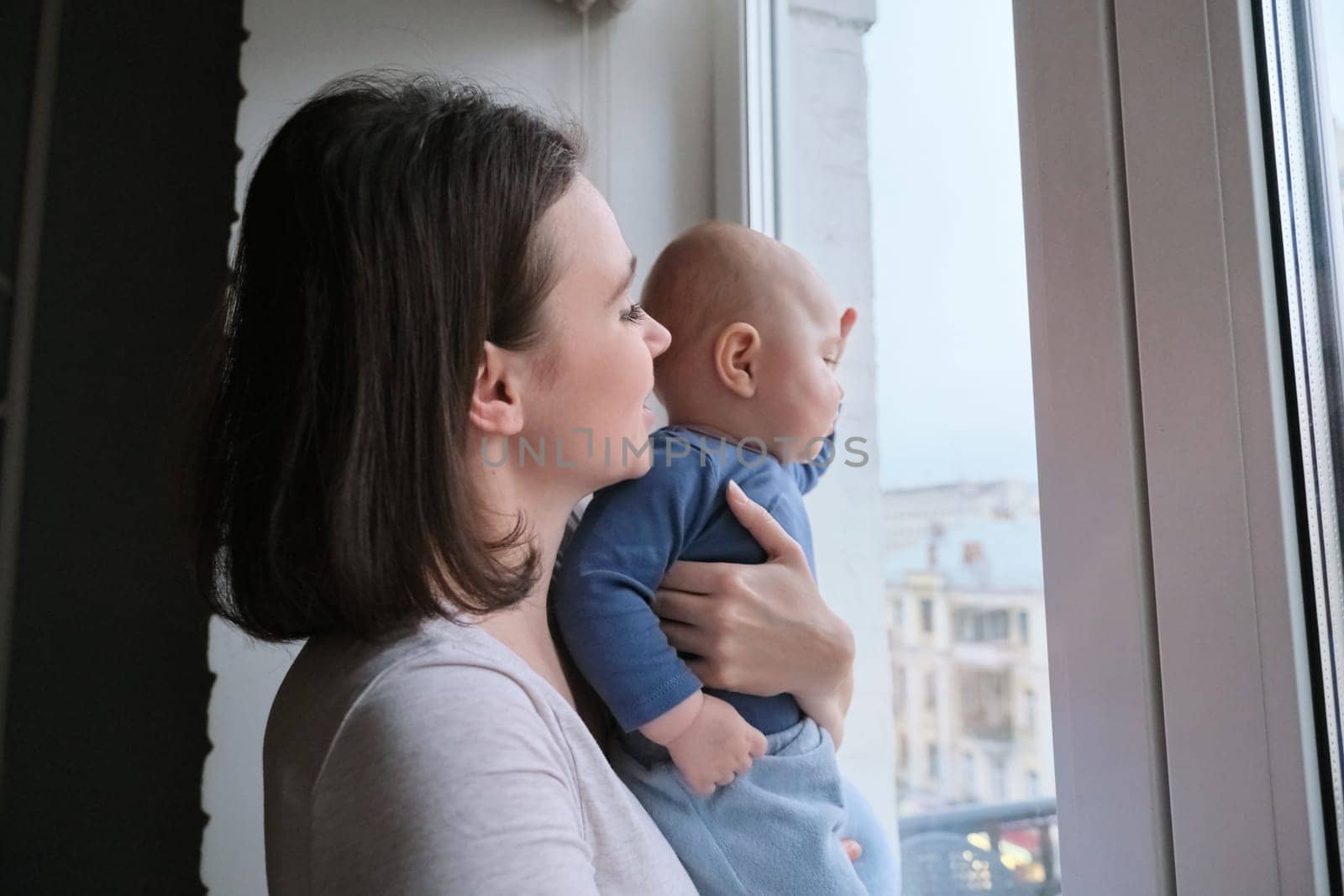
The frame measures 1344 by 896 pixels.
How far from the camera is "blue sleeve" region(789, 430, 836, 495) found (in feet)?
3.69

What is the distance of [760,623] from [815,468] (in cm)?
28

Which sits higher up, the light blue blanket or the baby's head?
the baby's head

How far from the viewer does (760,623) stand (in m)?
0.92

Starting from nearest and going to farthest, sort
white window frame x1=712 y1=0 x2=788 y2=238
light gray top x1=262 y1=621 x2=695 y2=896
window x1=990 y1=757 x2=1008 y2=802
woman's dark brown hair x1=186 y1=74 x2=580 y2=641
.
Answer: light gray top x1=262 y1=621 x2=695 y2=896, woman's dark brown hair x1=186 y1=74 x2=580 y2=641, window x1=990 y1=757 x2=1008 y2=802, white window frame x1=712 y1=0 x2=788 y2=238

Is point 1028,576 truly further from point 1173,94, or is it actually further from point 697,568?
point 1173,94

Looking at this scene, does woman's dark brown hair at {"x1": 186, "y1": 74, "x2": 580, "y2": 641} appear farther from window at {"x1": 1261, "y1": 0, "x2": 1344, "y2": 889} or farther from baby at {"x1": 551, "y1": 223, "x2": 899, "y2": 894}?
window at {"x1": 1261, "y1": 0, "x2": 1344, "y2": 889}

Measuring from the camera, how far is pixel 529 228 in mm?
814

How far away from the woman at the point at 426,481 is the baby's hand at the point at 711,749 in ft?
0.18

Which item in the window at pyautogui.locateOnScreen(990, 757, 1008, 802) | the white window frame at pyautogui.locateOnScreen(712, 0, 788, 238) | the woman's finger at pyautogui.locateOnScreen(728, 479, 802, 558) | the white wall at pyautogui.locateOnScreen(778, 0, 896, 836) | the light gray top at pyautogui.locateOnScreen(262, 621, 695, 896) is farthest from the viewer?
the white window frame at pyautogui.locateOnScreen(712, 0, 788, 238)

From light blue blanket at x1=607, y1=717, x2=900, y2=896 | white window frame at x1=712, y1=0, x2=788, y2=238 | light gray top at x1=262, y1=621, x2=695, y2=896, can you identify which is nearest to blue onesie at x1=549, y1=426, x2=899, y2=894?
light blue blanket at x1=607, y1=717, x2=900, y2=896

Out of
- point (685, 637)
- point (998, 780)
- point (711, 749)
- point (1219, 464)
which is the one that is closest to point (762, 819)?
point (711, 749)

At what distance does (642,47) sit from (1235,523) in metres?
1.38

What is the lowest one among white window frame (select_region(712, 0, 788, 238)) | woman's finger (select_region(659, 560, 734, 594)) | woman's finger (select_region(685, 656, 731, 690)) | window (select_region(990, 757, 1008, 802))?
window (select_region(990, 757, 1008, 802))

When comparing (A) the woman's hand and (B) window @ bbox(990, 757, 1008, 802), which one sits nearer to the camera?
(A) the woman's hand
